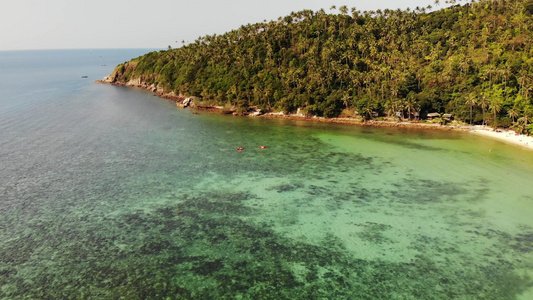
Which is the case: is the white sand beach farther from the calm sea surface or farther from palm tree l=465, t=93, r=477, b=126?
palm tree l=465, t=93, r=477, b=126

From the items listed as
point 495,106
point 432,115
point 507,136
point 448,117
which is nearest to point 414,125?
point 432,115

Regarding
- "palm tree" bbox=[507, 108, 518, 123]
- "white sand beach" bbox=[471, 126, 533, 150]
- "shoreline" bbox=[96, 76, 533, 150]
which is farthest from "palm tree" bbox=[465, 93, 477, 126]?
"palm tree" bbox=[507, 108, 518, 123]

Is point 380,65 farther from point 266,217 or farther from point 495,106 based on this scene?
point 266,217

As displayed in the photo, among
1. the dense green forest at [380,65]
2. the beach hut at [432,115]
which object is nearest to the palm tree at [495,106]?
the dense green forest at [380,65]

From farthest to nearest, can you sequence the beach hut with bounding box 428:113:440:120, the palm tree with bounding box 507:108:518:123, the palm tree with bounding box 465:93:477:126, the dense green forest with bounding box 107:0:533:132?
the beach hut with bounding box 428:113:440:120 < the dense green forest with bounding box 107:0:533:132 < the palm tree with bounding box 465:93:477:126 < the palm tree with bounding box 507:108:518:123

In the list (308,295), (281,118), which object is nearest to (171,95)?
(281,118)

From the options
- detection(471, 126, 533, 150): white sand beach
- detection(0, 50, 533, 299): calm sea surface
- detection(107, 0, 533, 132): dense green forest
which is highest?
detection(107, 0, 533, 132): dense green forest
